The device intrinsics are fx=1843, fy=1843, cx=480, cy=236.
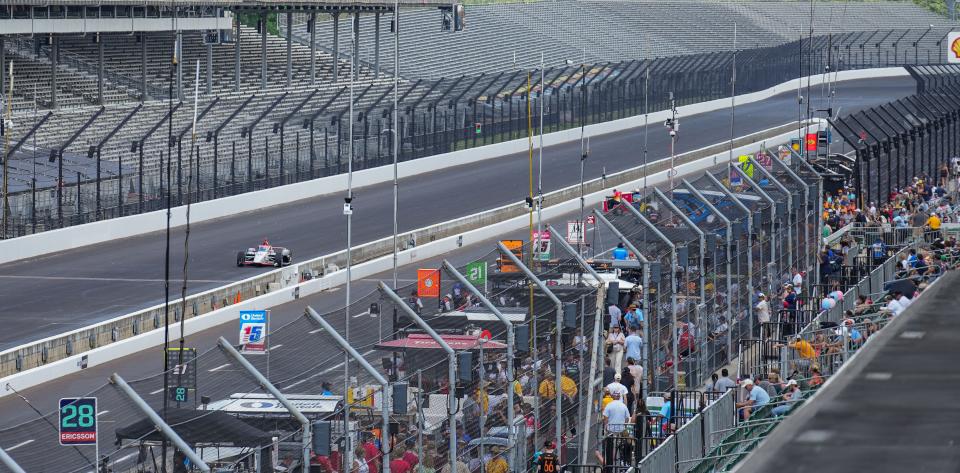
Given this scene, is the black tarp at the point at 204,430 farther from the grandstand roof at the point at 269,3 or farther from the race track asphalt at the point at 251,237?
the grandstand roof at the point at 269,3

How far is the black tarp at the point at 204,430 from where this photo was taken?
15.2 m

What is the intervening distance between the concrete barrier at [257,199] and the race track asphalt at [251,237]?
366 mm

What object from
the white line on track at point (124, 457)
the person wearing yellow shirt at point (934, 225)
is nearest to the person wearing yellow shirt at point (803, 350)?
the white line on track at point (124, 457)

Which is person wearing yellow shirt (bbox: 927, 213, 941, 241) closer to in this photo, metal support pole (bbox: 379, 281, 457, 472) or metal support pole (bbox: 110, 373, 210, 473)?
metal support pole (bbox: 379, 281, 457, 472)

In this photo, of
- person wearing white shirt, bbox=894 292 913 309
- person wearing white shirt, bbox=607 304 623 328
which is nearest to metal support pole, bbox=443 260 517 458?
person wearing white shirt, bbox=894 292 913 309

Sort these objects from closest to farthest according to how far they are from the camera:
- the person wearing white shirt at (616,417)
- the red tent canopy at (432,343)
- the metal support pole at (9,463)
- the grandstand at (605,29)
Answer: the metal support pole at (9,463), the red tent canopy at (432,343), the person wearing white shirt at (616,417), the grandstand at (605,29)

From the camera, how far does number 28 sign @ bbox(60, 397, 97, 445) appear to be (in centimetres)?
1531

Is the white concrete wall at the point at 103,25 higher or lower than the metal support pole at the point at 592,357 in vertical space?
higher

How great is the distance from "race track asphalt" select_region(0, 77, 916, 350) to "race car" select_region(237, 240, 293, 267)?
358mm

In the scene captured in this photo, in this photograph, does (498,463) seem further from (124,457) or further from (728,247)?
(728,247)

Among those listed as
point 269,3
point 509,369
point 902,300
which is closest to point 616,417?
point 509,369

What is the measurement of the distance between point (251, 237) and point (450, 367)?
3120 cm

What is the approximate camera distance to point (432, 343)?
18719 mm

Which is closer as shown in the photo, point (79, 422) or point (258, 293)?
point (79, 422)
